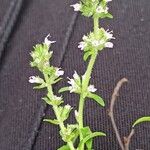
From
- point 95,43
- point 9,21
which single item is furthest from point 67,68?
point 95,43

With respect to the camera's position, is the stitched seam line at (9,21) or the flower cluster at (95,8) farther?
the stitched seam line at (9,21)

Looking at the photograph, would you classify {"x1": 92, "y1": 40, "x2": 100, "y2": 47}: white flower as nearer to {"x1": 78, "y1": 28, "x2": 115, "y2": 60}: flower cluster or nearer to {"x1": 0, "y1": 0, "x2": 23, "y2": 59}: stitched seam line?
{"x1": 78, "y1": 28, "x2": 115, "y2": 60}: flower cluster

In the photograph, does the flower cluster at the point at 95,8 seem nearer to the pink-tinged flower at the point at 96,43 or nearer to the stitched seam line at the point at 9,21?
the pink-tinged flower at the point at 96,43

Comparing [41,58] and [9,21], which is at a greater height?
[9,21]

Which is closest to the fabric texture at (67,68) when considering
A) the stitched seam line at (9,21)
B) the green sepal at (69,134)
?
the stitched seam line at (9,21)

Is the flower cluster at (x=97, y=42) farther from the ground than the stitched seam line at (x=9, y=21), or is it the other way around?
the stitched seam line at (x=9, y=21)

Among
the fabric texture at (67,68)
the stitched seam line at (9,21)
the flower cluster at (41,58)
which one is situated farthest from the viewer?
the stitched seam line at (9,21)

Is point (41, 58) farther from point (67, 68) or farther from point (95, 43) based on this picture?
point (67, 68)

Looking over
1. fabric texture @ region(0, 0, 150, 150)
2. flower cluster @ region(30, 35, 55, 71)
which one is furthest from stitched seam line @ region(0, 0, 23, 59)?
flower cluster @ region(30, 35, 55, 71)

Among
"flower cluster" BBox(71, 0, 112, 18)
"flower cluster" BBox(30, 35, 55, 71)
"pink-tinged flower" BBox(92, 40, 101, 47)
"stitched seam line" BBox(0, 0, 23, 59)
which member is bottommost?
"flower cluster" BBox(30, 35, 55, 71)
